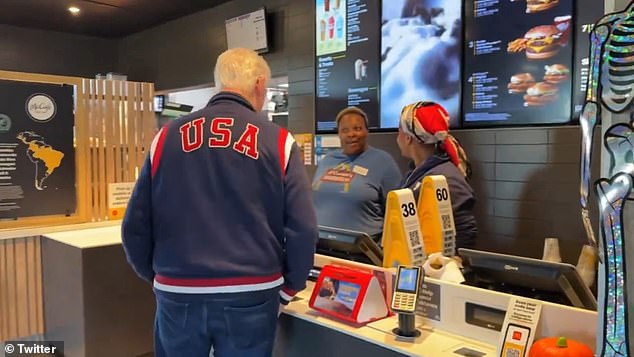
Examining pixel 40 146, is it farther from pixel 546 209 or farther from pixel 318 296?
pixel 546 209

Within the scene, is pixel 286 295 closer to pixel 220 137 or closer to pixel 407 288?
pixel 407 288

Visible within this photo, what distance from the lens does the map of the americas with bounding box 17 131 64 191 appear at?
10.7 ft

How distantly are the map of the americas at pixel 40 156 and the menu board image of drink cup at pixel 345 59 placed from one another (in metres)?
2.15

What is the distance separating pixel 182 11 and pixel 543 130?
421 cm

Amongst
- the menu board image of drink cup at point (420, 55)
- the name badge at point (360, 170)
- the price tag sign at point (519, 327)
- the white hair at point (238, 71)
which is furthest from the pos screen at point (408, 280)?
the menu board image of drink cup at point (420, 55)

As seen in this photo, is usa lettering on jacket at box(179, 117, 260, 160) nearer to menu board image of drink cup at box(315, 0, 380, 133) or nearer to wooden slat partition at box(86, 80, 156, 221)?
wooden slat partition at box(86, 80, 156, 221)

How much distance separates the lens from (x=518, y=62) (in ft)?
10.9

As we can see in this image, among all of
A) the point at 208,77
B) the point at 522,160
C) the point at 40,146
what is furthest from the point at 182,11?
the point at 522,160

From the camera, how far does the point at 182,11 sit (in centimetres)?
602

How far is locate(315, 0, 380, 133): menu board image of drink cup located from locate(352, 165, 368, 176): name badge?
45.6 inches

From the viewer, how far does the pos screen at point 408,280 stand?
162 centimetres

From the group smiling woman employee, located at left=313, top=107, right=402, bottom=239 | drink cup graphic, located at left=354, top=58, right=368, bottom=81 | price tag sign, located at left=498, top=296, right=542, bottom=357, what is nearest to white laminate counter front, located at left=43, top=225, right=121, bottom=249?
smiling woman employee, located at left=313, top=107, right=402, bottom=239

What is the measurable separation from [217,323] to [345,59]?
3.16 metres

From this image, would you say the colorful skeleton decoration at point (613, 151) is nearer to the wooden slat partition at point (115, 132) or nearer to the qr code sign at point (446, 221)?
the qr code sign at point (446, 221)
